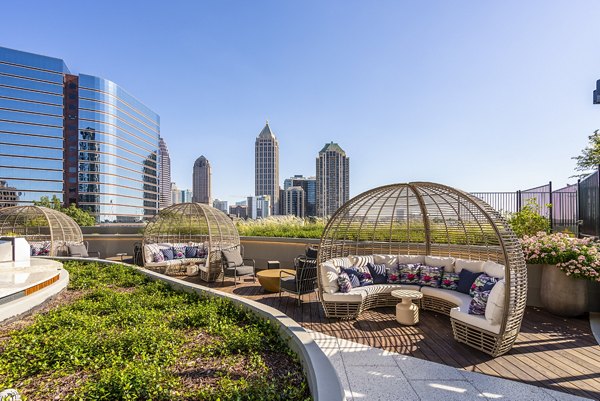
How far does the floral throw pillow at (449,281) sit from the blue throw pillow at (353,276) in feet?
5.00

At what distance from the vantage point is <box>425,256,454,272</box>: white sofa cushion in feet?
18.5

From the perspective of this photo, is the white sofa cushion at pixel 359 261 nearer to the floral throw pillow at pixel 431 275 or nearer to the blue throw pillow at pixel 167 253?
the floral throw pillow at pixel 431 275

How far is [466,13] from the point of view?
6.04m

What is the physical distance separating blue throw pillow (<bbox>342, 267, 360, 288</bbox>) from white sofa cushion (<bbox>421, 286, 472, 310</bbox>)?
117 centimetres

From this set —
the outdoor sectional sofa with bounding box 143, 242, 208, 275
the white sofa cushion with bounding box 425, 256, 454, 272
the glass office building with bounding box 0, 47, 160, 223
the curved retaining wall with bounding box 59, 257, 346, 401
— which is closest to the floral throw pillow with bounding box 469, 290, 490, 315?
the white sofa cushion with bounding box 425, 256, 454, 272

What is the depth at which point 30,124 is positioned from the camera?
51.8m

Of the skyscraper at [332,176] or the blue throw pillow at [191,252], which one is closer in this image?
the blue throw pillow at [191,252]

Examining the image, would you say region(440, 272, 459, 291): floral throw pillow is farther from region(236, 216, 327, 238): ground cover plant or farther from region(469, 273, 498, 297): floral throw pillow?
region(236, 216, 327, 238): ground cover plant

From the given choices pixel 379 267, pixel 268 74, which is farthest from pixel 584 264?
pixel 268 74

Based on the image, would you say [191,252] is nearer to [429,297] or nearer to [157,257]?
[157,257]

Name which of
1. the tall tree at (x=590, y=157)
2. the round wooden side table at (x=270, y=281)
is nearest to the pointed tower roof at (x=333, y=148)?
the tall tree at (x=590, y=157)

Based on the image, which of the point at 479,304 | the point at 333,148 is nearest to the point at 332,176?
the point at 333,148

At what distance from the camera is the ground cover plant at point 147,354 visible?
7.32 feet

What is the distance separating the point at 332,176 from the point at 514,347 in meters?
43.5
